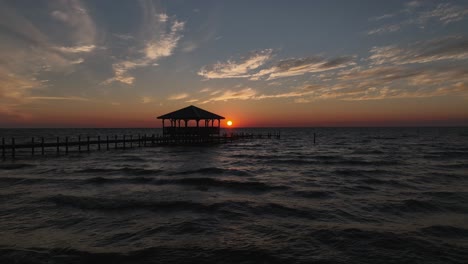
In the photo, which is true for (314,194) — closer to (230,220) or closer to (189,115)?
(230,220)

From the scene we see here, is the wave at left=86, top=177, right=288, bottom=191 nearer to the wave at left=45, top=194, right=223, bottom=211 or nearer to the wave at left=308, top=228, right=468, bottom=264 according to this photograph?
the wave at left=45, top=194, right=223, bottom=211

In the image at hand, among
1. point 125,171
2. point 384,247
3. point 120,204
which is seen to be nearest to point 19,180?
point 125,171

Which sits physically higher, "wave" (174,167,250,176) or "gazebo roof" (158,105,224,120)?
"gazebo roof" (158,105,224,120)

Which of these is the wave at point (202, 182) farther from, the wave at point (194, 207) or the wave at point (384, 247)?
the wave at point (384, 247)

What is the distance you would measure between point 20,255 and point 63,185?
30.2 feet

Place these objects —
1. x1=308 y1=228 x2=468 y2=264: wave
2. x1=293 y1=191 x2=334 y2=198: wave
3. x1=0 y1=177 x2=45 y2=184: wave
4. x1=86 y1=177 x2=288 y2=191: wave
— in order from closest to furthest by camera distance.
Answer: x1=308 y1=228 x2=468 y2=264: wave → x1=293 y1=191 x2=334 y2=198: wave → x1=86 y1=177 x2=288 y2=191: wave → x1=0 y1=177 x2=45 y2=184: wave

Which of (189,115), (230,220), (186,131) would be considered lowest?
(230,220)

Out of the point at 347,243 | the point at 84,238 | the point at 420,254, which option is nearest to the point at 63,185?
the point at 84,238

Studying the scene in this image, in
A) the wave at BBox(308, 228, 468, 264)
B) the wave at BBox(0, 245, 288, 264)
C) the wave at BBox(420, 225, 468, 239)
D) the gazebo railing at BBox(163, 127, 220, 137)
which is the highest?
the gazebo railing at BBox(163, 127, 220, 137)

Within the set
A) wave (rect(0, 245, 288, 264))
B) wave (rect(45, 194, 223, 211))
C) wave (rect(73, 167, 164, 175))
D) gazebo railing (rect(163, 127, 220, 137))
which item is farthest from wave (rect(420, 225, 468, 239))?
gazebo railing (rect(163, 127, 220, 137))

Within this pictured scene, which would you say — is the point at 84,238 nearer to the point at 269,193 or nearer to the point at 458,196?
the point at 269,193

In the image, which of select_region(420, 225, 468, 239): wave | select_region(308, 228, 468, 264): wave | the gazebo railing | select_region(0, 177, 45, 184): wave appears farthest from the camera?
the gazebo railing

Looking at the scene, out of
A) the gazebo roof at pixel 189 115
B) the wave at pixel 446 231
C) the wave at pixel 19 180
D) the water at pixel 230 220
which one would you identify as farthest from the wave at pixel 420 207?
the gazebo roof at pixel 189 115

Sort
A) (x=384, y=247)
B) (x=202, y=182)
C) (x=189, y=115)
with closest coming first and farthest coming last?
(x=384, y=247) < (x=202, y=182) < (x=189, y=115)
